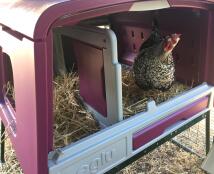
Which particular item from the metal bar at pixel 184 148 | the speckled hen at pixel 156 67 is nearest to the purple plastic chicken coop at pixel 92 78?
the speckled hen at pixel 156 67

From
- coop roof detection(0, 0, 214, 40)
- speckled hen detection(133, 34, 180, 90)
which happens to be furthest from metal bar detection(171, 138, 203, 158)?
coop roof detection(0, 0, 214, 40)

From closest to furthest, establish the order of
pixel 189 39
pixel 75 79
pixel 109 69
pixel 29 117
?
1. pixel 29 117
2. pixel 109 69
3. pixel 189 39
4. pixel 75 79

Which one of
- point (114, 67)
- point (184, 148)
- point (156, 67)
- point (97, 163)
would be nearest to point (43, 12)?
point (114, 67)

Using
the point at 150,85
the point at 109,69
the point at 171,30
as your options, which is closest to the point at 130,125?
the point at 109,69

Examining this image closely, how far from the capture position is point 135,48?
1.55 metres

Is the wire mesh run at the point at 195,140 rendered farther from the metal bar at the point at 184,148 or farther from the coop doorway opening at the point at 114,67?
the coop doorway opening at the point at 114,67

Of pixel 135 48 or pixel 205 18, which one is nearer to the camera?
pixel 205 18

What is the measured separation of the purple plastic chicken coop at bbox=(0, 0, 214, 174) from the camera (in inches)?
26.1

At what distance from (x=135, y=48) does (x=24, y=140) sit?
2.95ft

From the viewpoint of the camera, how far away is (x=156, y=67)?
1.10 meters

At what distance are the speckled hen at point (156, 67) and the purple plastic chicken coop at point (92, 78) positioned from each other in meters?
0.11

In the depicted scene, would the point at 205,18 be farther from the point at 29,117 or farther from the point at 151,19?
the point at 29,117

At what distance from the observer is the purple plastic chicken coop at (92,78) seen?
662 mm

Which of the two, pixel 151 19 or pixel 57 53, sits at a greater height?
pixel 151 19
